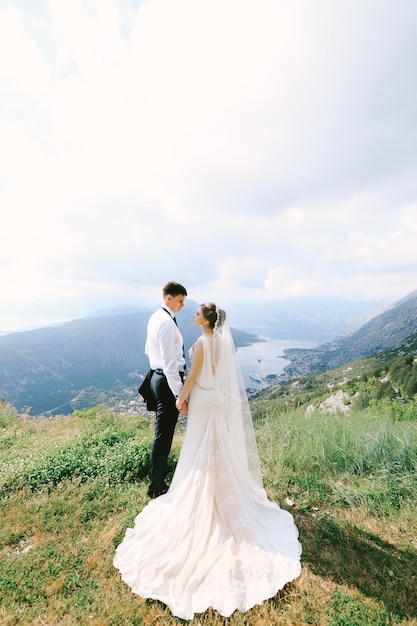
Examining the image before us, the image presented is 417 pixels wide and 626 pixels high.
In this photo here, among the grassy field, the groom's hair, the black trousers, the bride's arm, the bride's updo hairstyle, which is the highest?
the groom's hair

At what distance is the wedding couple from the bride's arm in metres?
0.02

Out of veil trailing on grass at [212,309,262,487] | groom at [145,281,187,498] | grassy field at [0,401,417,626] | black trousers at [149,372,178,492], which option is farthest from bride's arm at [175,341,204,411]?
grassy field at [0,401,417,626]

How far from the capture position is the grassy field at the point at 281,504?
293 cm

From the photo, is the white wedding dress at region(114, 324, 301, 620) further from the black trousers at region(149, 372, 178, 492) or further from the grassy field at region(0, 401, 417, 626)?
the black trousers at region(149, 372, 178, 492)

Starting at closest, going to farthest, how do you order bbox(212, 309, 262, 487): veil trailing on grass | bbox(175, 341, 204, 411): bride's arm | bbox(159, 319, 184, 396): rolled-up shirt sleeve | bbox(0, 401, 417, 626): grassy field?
1. bbox(0, 401, 417, 626): grassy field
2. bbox(175, 341, 204, 411): bride's arm
3. bbox(212, 309, 262, 487): veil trailing on grass
4. bbox(159, 319, 184, 396): rolled-up shirt sleeve

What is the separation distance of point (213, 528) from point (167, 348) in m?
2.53

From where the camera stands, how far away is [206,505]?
3.82 metres

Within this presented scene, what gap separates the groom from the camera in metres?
4.62

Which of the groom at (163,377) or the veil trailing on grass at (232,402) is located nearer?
the veil trailing on grass at (232,402)

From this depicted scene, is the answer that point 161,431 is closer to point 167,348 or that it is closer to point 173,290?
point 167,348

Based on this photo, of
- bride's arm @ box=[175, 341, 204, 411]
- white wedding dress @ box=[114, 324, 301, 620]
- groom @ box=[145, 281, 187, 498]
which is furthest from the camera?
groom @ box=[145, 281, 187, 498]

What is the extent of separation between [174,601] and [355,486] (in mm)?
3595

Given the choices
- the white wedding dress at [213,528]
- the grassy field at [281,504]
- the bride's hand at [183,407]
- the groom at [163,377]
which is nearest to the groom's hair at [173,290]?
the groom at [163,377]

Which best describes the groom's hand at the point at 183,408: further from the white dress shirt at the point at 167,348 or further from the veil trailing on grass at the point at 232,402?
the veil trailing on grass at the point at 232,402
